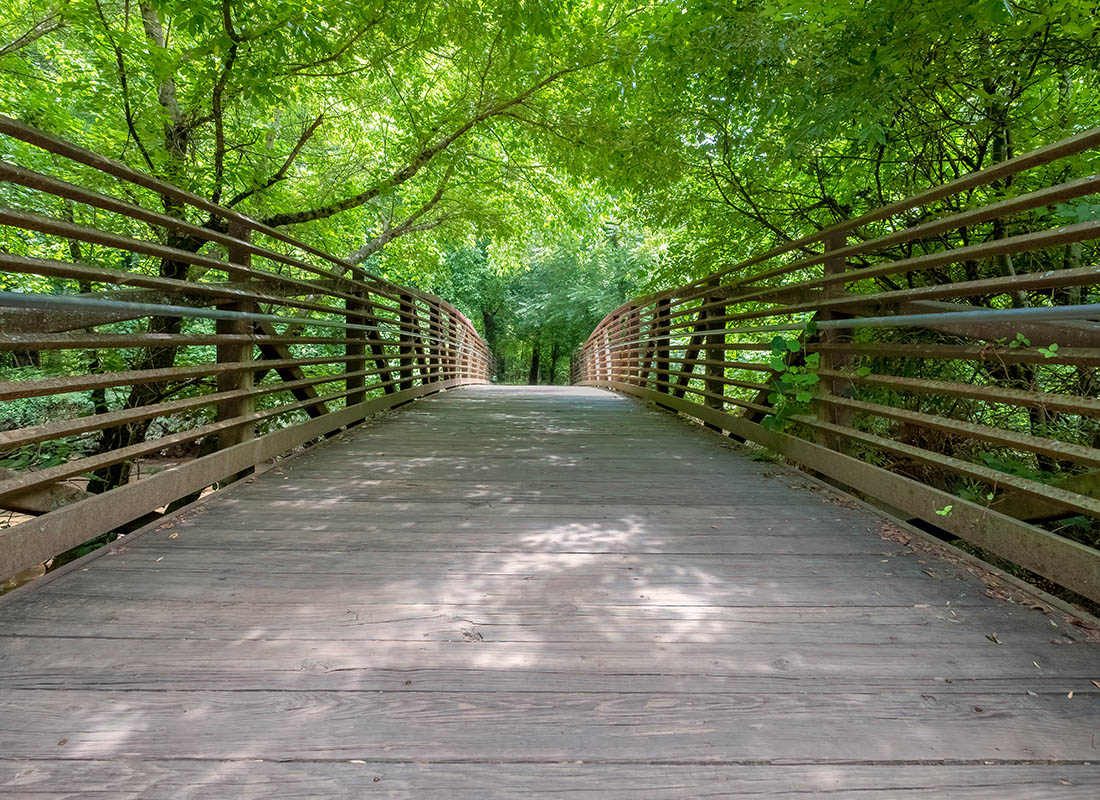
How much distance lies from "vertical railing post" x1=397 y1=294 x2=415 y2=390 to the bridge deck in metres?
4.13

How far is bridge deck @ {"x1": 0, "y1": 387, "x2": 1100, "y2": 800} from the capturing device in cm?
113

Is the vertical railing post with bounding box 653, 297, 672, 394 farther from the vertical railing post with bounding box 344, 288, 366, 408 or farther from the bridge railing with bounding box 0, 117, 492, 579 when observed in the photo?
the vertical railing post with bounding box 344, 288, 366, 408

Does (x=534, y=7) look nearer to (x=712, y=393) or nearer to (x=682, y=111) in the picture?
(x=682, y=111)

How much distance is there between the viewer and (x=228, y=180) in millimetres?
5770

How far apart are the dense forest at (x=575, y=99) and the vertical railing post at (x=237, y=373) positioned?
6.48ft

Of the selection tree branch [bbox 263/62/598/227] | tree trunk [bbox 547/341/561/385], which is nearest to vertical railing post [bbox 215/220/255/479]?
tree branch [bbox 263/62/598/227]

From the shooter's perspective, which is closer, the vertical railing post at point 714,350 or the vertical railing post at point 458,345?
the vertical railing post at point 714,350

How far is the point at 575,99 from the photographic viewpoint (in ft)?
21.2

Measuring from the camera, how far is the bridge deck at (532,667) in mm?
1134

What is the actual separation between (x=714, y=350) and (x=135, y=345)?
462 centimetres

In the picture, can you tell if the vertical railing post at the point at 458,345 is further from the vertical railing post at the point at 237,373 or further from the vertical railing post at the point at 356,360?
the vertical railing post at the point at 237,373

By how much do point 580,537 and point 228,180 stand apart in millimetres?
5788

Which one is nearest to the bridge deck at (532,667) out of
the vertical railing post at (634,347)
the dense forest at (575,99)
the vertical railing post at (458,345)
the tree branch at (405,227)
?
the dense forest at (575,99)

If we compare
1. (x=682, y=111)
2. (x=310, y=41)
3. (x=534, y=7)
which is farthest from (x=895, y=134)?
(x=310, y=41)
